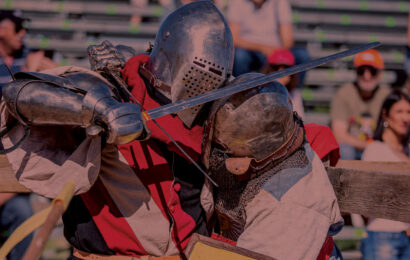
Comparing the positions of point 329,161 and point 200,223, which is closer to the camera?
point 200,223

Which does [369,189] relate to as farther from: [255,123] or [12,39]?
[12,39]

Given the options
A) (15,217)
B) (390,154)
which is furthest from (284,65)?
(15,217)

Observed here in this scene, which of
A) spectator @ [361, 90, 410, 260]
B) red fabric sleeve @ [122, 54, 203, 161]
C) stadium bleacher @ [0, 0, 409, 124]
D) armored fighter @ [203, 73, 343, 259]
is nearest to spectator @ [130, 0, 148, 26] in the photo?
stadium bleacher @ [0, 0, 409, 124]

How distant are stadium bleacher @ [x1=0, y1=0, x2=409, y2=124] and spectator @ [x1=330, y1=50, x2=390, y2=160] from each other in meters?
1.00

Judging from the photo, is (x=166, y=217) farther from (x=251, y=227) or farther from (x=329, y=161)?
(x=329, y=161)

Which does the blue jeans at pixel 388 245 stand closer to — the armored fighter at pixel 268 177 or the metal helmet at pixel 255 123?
the armored fighter at pixel 268 177

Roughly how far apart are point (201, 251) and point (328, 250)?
2.07 ft

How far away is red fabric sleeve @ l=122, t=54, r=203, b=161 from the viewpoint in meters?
1.99

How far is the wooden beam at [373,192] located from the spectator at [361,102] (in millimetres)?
2132

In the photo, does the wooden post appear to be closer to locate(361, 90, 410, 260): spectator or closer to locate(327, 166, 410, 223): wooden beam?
locate(327, 166, 410, 223): wooden beam

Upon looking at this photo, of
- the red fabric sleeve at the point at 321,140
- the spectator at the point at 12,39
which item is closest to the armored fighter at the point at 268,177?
the red fabric sleeve at the point at 321,140

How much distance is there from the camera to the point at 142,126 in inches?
67.1

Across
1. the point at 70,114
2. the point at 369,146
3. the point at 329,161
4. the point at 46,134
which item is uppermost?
the point at 70,114

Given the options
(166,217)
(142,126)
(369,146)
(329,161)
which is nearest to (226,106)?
(142,126)
